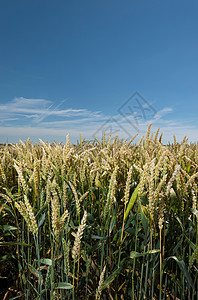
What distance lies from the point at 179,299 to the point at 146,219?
1.99 ft

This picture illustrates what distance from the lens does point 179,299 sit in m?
1.25

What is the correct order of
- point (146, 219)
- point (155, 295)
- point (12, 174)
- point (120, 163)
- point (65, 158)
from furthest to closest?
point (12, 174) < point (120, 163) < point (65, 158) < point (155, 295) < point (146, 219)

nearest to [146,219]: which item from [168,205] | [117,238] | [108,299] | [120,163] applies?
[168,205]

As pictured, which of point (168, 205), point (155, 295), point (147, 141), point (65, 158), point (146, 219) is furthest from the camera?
point (147, 141)

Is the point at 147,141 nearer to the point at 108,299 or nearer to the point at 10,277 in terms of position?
the point at 108,299

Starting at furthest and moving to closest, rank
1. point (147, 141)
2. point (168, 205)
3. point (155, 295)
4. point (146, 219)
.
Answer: point (147, 141) → point (155, 295) → point (168, 205) → point (146, 219)

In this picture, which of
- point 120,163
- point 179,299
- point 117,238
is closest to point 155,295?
point 179,299

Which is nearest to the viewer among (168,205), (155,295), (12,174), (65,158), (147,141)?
(168,205)

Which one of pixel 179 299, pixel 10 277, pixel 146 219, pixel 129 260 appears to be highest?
pixel 146 219

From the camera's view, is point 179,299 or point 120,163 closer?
point 179,299

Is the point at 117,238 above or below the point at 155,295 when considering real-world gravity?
above

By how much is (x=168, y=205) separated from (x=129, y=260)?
0.36m

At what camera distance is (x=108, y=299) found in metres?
1.34

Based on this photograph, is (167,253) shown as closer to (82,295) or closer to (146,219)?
(146,219)
